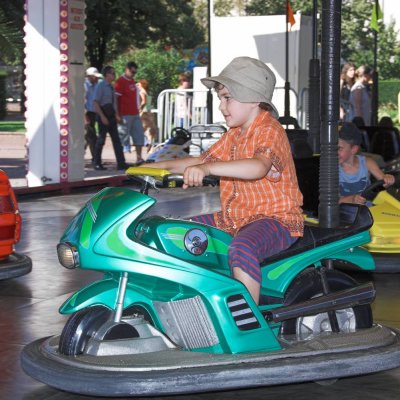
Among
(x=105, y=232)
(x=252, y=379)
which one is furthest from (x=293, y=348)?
(x=105, y=232)

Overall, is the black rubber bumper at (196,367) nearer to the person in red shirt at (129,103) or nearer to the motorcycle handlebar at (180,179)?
the motorcycle handlebar at (180,179)

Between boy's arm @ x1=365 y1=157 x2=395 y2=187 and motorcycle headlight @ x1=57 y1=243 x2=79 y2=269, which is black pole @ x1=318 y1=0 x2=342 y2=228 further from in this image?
boy's arm @ x1=365 y1=157 x2=395 y2=187

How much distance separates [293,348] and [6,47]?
11.6m

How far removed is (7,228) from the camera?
766 centimetres

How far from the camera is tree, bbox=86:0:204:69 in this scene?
3491 centimetres

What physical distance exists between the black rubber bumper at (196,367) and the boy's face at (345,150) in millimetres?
3994

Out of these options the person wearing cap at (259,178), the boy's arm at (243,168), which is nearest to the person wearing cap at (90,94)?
the person wearing cap at (259,178)

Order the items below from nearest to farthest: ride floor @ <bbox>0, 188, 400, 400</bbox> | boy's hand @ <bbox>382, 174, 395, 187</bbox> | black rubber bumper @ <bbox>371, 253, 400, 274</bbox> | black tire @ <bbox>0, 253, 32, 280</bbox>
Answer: ride floor @ <bbox>0, 188, 400, 400</bbox>
black tire @ <bbox>0, 253, 32, 280</bbox>
black rubber bumper @ <bbox>371, 253, 400, 274</bbox>
boy's hand @ <bbox>382, 174, 395, 187</bbox>

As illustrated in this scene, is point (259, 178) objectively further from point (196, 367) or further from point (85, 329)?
point (85, 329)

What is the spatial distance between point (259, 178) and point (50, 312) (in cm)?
248

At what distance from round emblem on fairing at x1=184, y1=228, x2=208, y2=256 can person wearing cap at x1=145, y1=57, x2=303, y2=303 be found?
0.43 ft

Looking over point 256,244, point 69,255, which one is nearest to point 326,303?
point 256,244

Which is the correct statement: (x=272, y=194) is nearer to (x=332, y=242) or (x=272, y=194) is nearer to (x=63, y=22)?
(x=332, y=242)

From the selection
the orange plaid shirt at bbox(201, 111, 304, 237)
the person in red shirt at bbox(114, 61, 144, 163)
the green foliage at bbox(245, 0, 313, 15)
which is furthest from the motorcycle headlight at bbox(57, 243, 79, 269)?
the green foliage at bbox(245, 0, 313, 15)
